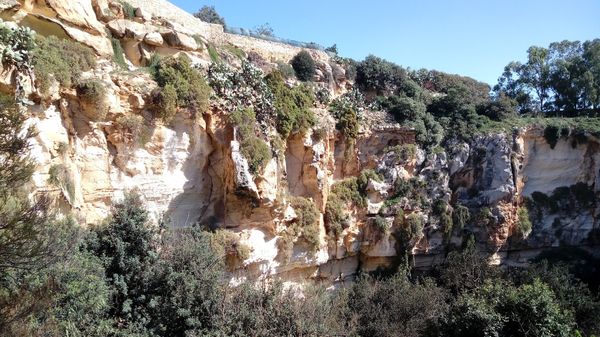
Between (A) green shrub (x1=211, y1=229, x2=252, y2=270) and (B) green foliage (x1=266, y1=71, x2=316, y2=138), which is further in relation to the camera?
(B) green foliage (x1=266, y1=71, x2=316, y2=138)

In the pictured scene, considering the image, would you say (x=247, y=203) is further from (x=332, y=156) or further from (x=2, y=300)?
(x=2, y=300)

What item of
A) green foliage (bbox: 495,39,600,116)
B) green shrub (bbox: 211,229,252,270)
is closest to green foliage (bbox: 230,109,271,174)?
green shrub (bbox: 211,229,252,270)

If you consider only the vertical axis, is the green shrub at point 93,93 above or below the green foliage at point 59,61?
below

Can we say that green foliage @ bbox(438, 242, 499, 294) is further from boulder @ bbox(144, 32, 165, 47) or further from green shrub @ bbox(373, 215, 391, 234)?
boulder @ bbox(144, 32, 165, 47)

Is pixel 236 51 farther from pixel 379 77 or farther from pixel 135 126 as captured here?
pixel 135 126

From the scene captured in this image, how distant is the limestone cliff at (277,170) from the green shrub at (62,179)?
81 millimetres

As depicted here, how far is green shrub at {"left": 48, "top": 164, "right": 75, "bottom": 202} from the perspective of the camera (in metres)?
11.6

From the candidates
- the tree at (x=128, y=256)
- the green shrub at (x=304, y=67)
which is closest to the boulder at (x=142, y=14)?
the tree at (x=128, y=256)

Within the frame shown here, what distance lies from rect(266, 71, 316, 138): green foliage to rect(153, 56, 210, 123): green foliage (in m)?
3.52

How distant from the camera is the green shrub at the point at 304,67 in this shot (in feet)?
78.8

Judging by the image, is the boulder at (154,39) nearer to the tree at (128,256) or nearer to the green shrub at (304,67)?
the tree at (128,256)

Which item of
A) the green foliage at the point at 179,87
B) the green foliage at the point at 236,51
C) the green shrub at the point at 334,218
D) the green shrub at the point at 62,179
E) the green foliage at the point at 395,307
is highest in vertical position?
the green foliage at the point at 236,51

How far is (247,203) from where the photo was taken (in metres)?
16.1

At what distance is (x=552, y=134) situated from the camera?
25.2 m
